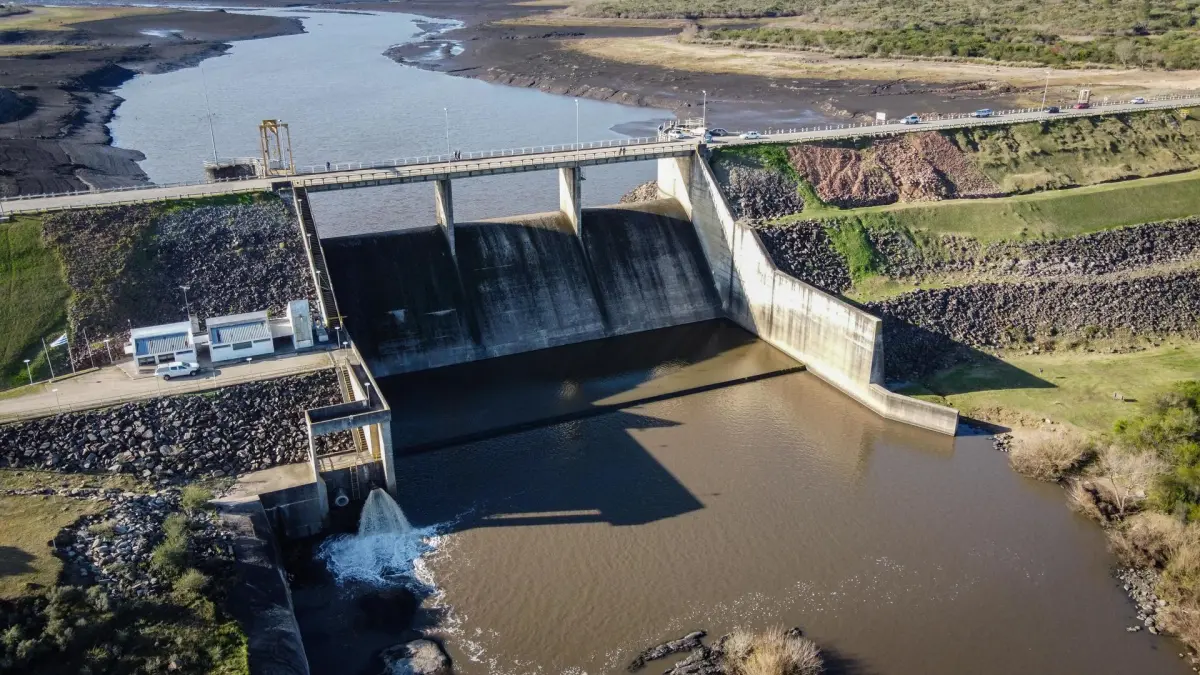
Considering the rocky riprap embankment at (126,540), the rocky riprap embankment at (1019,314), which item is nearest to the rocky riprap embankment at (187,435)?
the rocky riprap embankment at (126,540)

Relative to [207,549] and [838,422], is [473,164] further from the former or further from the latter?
[207,549]

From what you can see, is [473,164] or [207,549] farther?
[473,164]

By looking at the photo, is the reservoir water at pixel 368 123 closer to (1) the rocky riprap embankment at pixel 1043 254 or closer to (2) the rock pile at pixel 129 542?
(1) the rocky riprap embankment at pixel 1043 254

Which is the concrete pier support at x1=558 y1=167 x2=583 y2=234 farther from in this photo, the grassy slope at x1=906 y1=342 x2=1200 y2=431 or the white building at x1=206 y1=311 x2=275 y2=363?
the grassy slope at x1=906 y1=342 x2=1200 y2=431

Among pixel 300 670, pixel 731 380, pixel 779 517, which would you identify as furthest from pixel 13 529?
pixel 731 380

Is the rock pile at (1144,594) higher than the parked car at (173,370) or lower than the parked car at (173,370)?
lower

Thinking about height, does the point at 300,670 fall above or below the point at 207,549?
below
